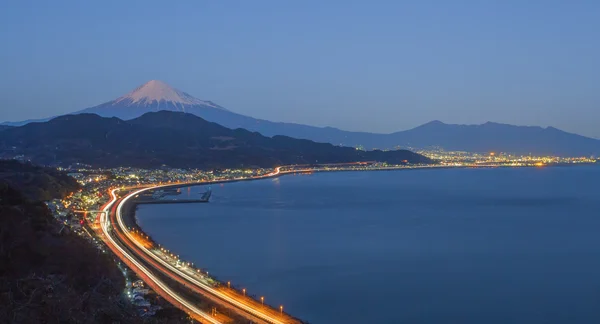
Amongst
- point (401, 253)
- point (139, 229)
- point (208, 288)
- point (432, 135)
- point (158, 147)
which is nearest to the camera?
point (208, 288)

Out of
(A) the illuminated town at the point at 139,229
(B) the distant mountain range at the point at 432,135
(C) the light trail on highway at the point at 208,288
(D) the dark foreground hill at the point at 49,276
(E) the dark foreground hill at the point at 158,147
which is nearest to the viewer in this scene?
(D) the dark foreground hill at the point at 49,276

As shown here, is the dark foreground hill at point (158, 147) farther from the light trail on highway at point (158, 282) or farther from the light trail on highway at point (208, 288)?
the light trail on highway at point (208, 288)

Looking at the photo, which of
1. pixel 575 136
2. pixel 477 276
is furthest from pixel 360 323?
pixel 575 136

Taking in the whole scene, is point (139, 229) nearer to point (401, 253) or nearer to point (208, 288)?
point (208, 288)

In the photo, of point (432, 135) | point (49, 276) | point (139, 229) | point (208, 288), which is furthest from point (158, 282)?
point (432, 135)

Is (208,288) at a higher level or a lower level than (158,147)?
lower

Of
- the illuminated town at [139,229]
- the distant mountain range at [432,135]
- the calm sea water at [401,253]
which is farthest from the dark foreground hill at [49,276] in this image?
the distant mountain range at [432,135]
